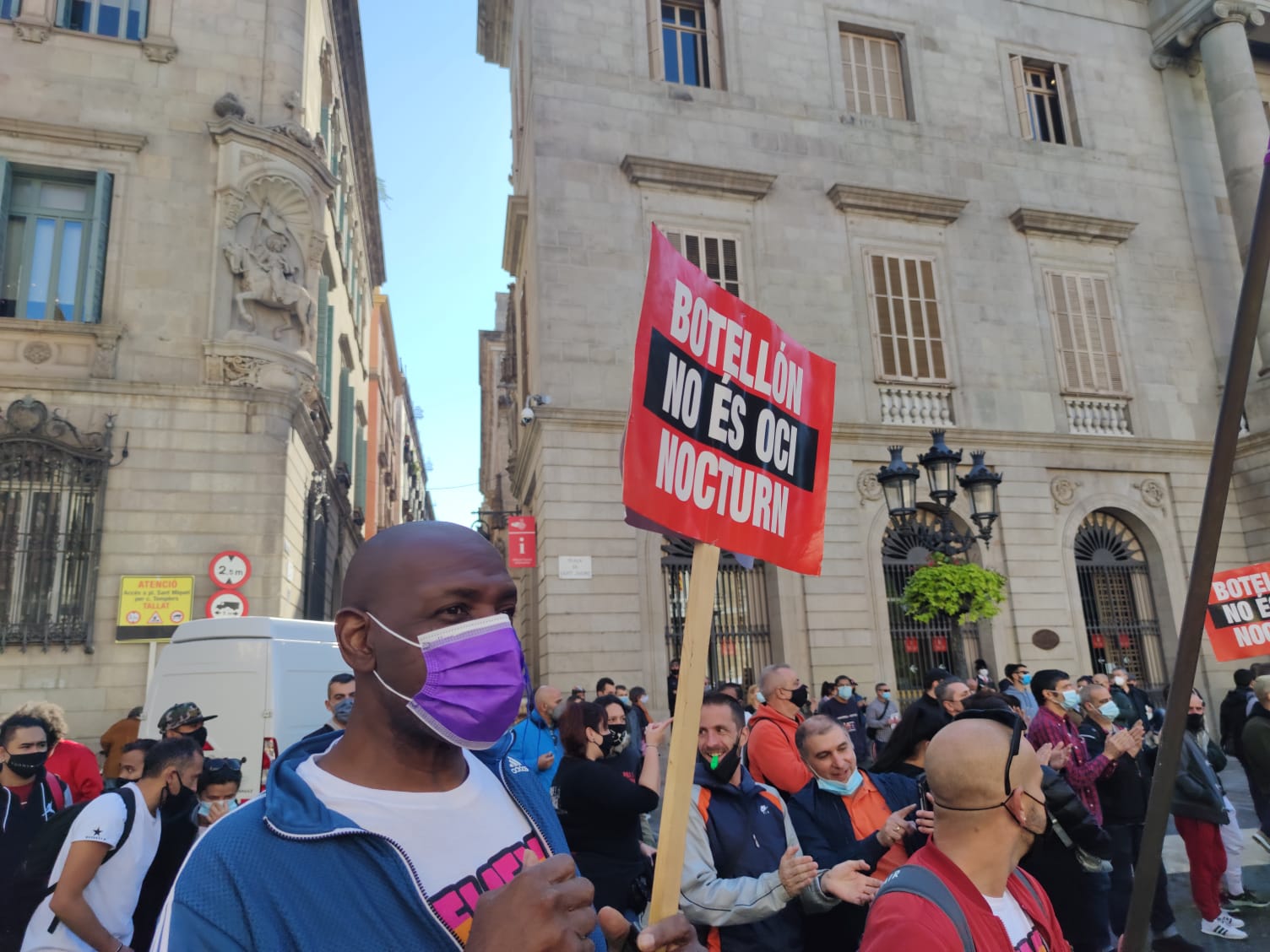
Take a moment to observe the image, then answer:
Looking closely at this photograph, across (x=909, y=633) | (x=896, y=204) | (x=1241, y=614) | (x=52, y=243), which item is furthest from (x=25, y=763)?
(x=896, y=204)

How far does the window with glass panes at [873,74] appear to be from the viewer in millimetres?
18984

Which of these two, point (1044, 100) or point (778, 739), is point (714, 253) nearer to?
point (1044, 100)

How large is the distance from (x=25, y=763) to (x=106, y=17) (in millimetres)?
14168

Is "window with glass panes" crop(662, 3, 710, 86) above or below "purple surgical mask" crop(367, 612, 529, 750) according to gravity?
above

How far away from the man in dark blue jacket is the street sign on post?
1121 millimetres

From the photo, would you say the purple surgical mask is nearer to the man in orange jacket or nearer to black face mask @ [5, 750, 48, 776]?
the man in orange jacket

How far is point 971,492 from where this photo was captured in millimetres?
10891

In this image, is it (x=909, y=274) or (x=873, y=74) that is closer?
(x=909, y=274)

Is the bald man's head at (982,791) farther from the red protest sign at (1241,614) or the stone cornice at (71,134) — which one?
the stone cornice at (71,134)

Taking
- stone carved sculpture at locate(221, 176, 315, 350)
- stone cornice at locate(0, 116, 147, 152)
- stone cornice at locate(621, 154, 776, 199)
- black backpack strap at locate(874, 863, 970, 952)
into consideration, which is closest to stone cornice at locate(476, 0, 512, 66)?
stone cornice at locate(621, 154, 776, 199)

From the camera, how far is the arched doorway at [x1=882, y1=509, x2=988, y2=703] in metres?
15.9

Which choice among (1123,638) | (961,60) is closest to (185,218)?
(961,60)

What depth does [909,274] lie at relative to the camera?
18.0 metres

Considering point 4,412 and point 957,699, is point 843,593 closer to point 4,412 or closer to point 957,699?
point 957,699
